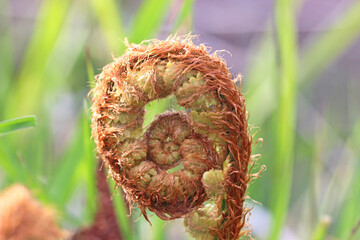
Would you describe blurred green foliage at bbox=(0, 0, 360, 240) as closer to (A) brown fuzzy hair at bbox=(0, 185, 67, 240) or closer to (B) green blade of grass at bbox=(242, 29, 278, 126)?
(B) green blade of grass at bbox=(242, 29, 278, 126)

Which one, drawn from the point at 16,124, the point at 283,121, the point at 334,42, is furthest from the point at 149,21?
the point at 334,42

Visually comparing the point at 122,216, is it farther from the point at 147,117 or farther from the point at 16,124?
the point at 16,124

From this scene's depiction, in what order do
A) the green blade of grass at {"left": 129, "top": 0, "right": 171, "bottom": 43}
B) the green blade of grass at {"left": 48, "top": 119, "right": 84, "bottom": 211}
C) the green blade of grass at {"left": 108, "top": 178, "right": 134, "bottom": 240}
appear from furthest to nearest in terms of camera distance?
the green blade of grass at {"left": 48, "top": 119, "right": 84, "bottom": 211} < the green blade of grass at {"left": 129, "top": 0, "right": 171, "bottom": 43} < the green blade of grass at {"left": 108, "top": 178, "right": 134, "bottom": 240}

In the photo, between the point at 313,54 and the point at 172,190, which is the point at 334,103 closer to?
the point at 313,54

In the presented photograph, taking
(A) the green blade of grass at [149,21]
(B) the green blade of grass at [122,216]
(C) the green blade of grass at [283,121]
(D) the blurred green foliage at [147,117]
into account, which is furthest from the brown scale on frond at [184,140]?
(A) the green blade of grass at [149,21]

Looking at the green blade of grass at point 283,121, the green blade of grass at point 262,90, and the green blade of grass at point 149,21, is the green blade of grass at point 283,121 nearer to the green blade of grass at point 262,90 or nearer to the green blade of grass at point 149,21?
the green blade of grass at point 149,21

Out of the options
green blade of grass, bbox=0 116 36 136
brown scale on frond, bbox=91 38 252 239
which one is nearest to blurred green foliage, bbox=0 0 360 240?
green blade of grass, bbox=0 116 36 136
